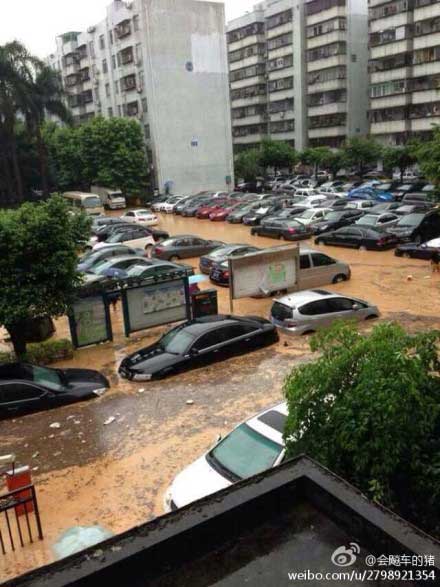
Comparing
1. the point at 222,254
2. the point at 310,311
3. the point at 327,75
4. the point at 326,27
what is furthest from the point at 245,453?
the point at 326,27

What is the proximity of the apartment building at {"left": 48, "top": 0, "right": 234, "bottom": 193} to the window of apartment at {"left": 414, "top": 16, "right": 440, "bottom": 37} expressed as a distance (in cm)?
1895

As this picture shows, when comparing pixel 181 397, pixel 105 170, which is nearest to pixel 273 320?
pixel 181 397

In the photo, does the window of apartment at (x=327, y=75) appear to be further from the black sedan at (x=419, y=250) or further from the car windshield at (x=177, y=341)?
the car windshield at (x=177, y=341)

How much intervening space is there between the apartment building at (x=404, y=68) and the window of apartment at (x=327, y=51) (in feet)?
14.2

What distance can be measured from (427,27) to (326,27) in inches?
512

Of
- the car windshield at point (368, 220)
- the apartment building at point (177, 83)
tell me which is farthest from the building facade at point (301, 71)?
the car windshield at point (368, 220)

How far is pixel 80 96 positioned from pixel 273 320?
64185mm

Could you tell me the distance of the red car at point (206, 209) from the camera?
4158 cm

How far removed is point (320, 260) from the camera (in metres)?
21.4

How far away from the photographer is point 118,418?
11.4 m

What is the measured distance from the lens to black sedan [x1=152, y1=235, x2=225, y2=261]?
2692 cm

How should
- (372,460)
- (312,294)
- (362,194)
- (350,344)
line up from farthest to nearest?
(362,194)
(312,294)
(350,344)
(372,460)

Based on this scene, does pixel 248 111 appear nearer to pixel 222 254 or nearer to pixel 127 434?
pixel 222 254

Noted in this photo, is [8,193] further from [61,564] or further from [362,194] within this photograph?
[61,564]
